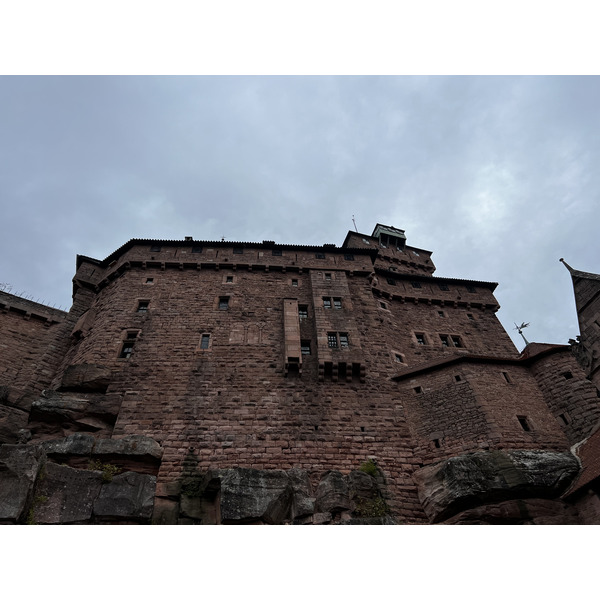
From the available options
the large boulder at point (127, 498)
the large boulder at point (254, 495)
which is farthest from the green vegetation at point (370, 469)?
the large boulder at point (127, 498)

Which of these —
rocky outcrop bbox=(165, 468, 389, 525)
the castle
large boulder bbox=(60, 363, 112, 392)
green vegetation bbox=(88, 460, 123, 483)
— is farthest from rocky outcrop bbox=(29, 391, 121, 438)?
rocky outcrop bbox=(165, 468, 389, 525)

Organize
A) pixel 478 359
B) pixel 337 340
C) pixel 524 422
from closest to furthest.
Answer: pixel 524 422
pixel 478 359
pixel 337 340

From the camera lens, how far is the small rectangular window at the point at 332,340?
20.1 m

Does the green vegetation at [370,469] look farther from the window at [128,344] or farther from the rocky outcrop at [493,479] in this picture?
the window at [128,344]

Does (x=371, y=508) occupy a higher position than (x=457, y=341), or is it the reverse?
(x=457, y=341)

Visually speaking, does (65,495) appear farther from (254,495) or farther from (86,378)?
(86,378)

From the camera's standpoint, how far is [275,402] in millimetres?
17953

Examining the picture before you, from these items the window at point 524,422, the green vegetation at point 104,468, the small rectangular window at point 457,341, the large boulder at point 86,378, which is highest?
the small rectangular window at point 457,341

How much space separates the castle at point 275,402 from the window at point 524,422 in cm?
9

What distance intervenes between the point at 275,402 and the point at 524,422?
10555mm

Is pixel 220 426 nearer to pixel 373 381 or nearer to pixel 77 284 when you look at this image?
pixel 373 381

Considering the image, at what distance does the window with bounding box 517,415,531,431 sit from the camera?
1653 cm

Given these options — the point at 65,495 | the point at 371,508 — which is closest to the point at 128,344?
the point at 65,495

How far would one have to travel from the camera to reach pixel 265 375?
19016mm
